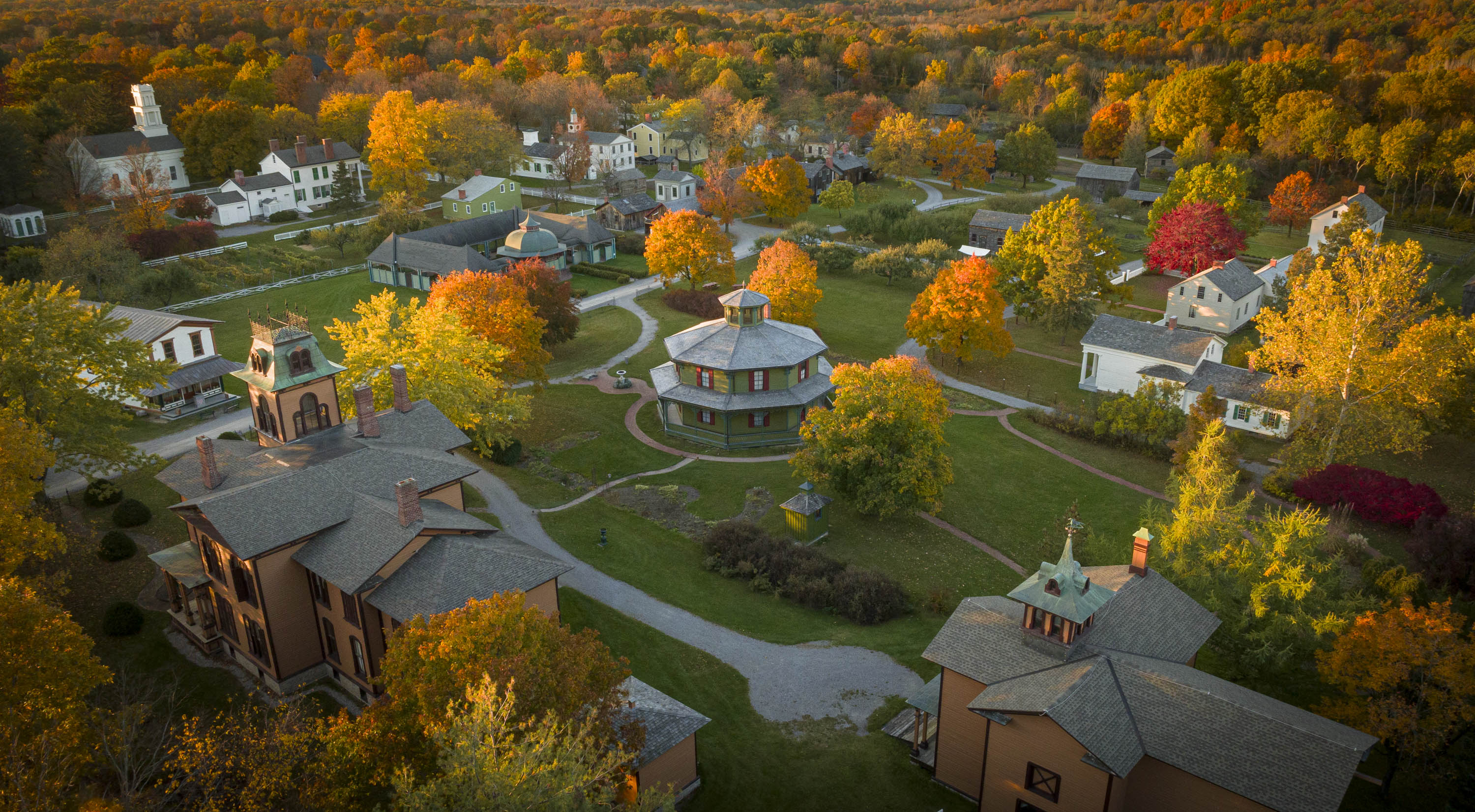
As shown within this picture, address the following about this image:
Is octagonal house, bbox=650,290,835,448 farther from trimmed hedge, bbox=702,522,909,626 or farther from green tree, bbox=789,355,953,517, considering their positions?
trimmed hedge, bbox=702,522,909,626

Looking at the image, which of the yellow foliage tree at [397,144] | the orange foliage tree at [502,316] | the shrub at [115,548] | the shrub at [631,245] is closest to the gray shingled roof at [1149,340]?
the orange foliage tree at [502,316]

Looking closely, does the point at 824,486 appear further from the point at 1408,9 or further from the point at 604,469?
the point at 1408,9

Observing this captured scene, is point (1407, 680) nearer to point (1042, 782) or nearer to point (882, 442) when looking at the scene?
point (1042, 782)

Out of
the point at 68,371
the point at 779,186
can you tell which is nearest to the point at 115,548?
the point at 68,371

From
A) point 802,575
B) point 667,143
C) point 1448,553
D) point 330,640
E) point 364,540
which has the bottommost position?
point 802,575

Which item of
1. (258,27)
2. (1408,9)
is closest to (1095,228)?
(1408,9)
